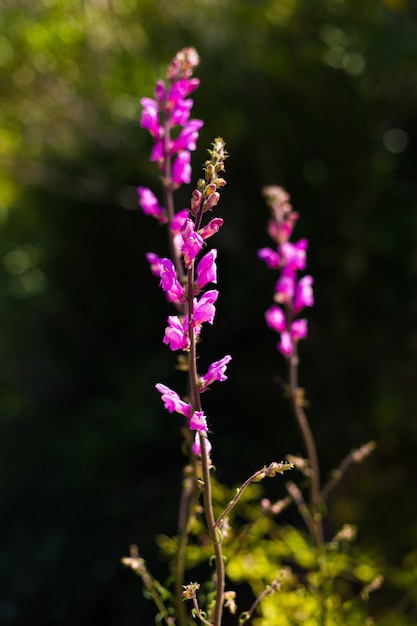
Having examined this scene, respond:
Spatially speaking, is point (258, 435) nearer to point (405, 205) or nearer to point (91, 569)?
point (91, 569)

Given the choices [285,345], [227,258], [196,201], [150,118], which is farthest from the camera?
[227,258]

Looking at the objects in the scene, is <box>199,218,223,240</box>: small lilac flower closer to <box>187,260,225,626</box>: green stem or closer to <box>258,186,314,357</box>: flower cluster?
<box>187,260,225,626</box>: green stem

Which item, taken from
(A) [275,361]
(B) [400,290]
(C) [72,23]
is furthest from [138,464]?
(C) [72,23]

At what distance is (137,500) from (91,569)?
411 mm

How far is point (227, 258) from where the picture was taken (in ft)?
12.4

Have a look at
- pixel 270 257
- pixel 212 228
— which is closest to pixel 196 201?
pixel 212 228

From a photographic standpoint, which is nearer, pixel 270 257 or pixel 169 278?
pixel 169 278

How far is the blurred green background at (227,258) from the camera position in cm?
322

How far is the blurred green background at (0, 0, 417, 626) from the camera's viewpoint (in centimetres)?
322

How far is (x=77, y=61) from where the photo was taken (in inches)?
130

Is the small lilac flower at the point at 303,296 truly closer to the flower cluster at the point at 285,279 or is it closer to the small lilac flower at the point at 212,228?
the flower cluster at the point at 285,279

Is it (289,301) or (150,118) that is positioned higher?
(150,118)

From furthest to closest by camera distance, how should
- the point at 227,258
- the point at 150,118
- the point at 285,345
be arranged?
1. the point at 227,258
2. the point at 285,345
3. the point at 150,118

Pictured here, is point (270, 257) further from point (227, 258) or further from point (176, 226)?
point (227, 258)
